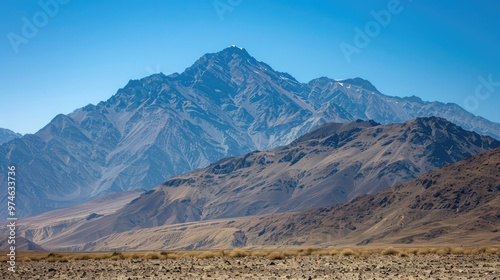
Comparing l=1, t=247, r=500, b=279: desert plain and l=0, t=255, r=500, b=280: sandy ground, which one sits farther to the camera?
l=1, t=247, r=500, b=279: desert plain

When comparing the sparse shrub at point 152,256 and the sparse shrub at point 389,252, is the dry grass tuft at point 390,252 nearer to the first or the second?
the sparse shrub at point 389,252

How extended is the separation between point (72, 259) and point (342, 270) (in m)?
19.2

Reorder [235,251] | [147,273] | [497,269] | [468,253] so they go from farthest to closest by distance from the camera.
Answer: [235,251]
[468,253]
[147,273]
[497,269]

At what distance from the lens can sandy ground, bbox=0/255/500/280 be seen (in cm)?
2708

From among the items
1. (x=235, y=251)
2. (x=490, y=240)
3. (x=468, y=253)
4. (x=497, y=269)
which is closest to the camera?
(x=497, y=269)

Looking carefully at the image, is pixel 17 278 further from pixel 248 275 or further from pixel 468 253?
pixel 468 253

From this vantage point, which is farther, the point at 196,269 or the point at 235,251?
the point at 235,251

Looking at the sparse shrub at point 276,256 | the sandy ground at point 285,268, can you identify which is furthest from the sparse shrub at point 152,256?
the sparse shrub at point 276,256

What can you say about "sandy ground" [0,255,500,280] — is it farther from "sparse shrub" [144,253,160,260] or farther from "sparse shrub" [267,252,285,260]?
"sparse shrub" [144,253,160,260]

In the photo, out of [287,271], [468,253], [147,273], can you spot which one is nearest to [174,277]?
[147,273]

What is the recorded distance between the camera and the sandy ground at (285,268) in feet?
88.8

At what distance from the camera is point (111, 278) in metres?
28.1

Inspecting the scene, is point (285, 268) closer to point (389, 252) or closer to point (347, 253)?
point (347, 253)
